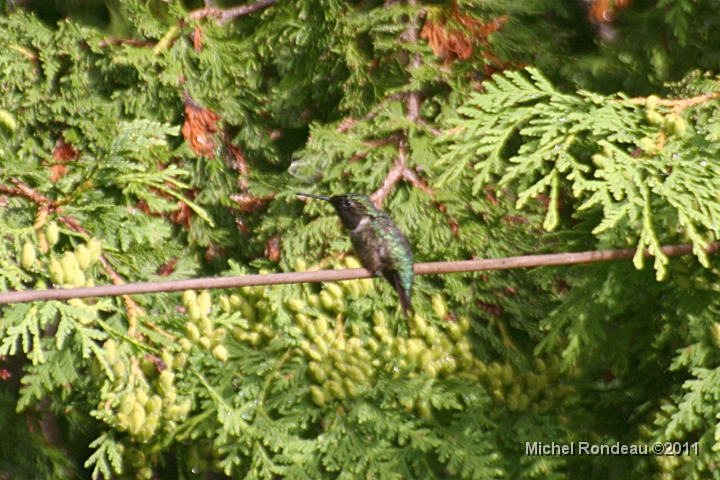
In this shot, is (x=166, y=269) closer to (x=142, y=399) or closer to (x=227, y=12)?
(x=142, y=399)

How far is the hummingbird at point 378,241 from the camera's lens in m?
2.34

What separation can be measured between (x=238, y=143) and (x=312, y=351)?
993mm

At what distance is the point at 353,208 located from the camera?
7.98 feet

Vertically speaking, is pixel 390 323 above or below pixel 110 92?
below

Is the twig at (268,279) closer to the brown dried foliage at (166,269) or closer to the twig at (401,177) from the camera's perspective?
the twig at (401,177)

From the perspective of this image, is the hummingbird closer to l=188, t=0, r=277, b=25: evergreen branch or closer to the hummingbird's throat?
the hummingbird's throat

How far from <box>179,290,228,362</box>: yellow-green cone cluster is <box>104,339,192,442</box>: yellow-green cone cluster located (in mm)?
74

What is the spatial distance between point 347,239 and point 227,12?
1.00 metres

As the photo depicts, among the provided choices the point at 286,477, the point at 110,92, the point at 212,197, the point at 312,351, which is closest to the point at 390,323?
the point at 312,351

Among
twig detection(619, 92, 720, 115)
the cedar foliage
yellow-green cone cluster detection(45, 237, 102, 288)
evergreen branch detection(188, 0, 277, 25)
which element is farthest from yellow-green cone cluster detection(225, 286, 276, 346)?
twig detection(619, 92, 720, 115)

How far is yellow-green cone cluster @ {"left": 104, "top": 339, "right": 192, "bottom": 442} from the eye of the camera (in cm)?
Answer: 218

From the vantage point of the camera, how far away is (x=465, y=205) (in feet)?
8.82

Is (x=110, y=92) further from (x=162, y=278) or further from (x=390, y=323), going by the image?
(x=390, y=323)

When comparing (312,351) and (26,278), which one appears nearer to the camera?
(26,278)
